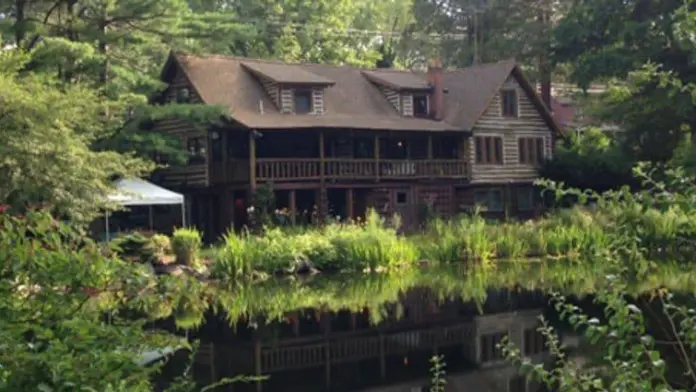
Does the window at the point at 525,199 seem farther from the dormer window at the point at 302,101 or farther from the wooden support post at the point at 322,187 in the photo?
the wooden support post at the point at 322,187

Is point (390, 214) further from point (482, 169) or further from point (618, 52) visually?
point (618, 52)

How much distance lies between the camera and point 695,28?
388 cm

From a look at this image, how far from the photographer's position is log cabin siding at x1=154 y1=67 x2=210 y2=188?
33953 mm

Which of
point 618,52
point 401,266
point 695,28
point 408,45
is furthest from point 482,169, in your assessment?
point 695,28

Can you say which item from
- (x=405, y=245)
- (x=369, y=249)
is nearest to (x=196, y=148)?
(x=369, y=249)

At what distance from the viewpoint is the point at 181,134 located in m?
34.8

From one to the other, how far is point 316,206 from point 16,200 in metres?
14.1

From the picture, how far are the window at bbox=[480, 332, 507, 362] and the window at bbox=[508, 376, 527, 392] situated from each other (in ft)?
4.54

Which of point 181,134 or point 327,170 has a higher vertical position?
point 181,134

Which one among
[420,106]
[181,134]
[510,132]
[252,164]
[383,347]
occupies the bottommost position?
[383,347]

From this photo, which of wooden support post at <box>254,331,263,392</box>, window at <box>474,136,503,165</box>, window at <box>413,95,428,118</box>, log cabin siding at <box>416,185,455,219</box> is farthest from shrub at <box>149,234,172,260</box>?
window at <box>474,136,503,165</box>

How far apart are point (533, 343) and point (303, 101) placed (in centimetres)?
2379

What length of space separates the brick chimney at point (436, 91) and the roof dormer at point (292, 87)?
5787mm

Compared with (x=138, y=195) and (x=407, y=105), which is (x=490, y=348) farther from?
(x=407, y=105)
